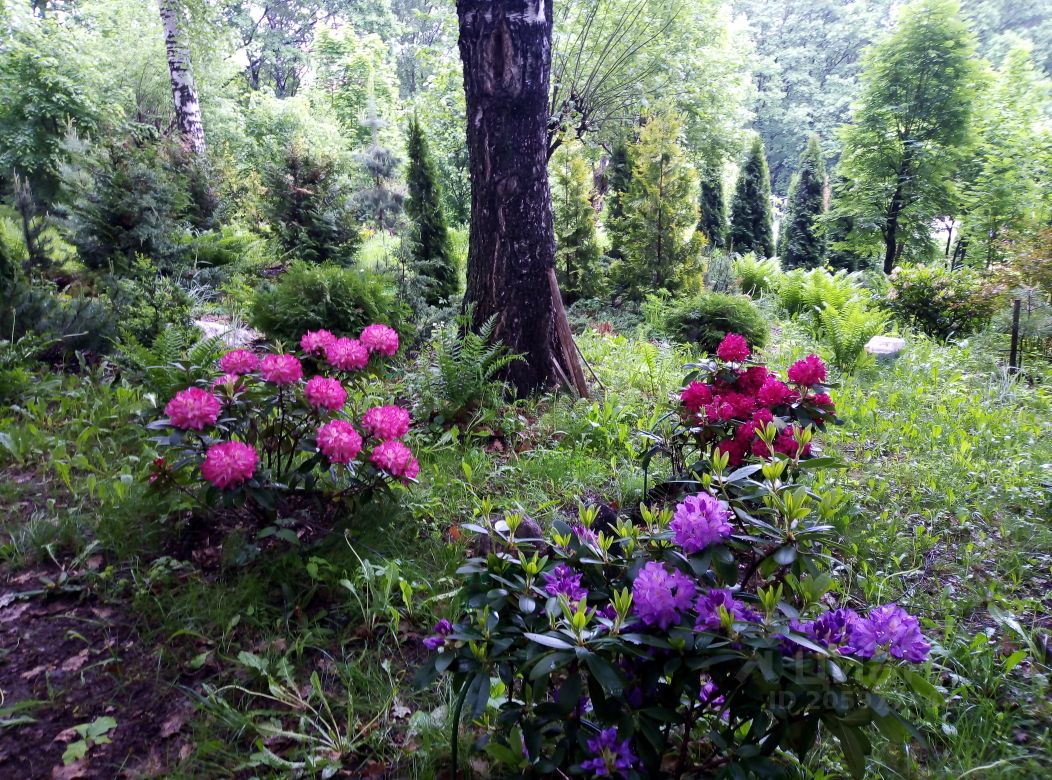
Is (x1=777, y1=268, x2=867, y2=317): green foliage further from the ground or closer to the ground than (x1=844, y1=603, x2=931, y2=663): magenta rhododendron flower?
closer to the ground

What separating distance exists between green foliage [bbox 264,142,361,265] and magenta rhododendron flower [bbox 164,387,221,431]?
4.98m

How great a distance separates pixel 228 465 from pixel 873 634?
5.52 ft

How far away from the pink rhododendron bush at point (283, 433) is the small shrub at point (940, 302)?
6892 millimetres

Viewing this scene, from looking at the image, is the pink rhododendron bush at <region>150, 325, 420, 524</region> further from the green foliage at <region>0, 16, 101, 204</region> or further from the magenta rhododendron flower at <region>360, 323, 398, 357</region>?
the green foliage at <region>0, 16, 101, 204</region>

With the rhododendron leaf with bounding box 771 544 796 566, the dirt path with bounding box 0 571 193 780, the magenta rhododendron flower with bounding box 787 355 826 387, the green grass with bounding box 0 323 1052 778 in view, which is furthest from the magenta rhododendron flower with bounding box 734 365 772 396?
the dirt path with bounding box 0 571 193 780

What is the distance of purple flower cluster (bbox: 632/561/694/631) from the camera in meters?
1.09

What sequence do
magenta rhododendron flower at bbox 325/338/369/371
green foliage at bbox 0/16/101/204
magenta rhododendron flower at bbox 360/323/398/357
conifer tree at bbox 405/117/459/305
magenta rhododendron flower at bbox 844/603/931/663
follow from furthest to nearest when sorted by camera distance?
green foliage at bbox 0/16/101/204
conifer tree at bbox 405/117/459/305
magenta rhododendron flower at bbox 360/323/398/357
magenta rhododendron flower at bbox 325/338/369/371
magenta rhododendron flower at bbox 844/603/931/663

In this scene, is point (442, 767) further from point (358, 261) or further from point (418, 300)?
point (358, 261)

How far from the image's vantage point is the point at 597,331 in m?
6.53

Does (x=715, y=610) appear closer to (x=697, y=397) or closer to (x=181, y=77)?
(x=697, y=397)

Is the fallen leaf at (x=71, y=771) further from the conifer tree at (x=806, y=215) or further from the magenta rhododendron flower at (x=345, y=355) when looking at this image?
the conifer tree at (x=806, y=215)

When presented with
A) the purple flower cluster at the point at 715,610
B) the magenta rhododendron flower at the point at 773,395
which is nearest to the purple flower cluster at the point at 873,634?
the purple flower cluster at the point at 715,610

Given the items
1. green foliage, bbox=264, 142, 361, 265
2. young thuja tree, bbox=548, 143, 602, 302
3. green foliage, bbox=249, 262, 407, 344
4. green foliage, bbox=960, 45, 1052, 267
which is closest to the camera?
green foliage, bbox=249, 262, 407, 344

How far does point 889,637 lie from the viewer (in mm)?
1041
